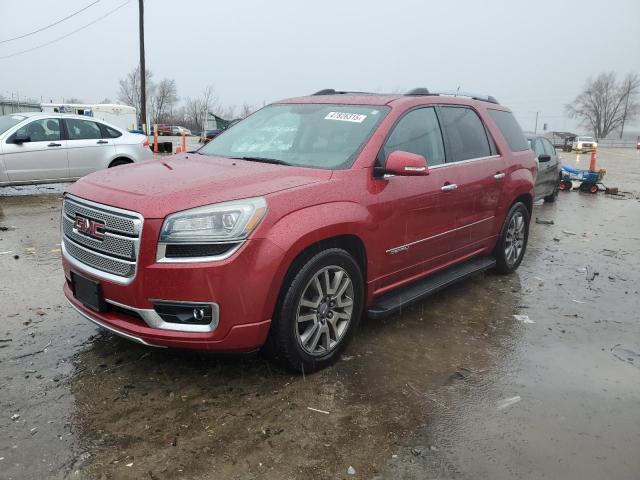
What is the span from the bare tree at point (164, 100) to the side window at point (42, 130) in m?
75.6

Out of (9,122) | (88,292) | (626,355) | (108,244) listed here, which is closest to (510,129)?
(626,355)

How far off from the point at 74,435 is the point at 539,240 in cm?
714

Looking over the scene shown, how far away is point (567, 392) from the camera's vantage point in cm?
337

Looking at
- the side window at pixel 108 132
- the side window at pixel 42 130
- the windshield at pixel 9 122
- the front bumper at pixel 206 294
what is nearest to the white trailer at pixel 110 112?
the side window at pixel 108 132

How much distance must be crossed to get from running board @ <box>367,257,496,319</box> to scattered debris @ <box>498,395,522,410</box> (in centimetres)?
96

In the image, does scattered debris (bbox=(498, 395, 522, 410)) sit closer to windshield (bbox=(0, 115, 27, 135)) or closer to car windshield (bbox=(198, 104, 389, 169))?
car windshield (bbox=(198, 104, 389, 169))

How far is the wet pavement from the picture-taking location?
2.60 meters

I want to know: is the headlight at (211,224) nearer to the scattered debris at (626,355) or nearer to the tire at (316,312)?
the tire at (316,312)

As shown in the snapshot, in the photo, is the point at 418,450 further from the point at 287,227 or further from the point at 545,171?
the point at 545,171

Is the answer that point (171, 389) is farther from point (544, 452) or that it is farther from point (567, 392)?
point (567, 392)

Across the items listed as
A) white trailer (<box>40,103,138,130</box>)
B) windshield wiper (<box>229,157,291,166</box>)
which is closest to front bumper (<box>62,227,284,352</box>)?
windshield wiper (<box>229,157,291,166</box>)

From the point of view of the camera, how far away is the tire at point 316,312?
3.12m

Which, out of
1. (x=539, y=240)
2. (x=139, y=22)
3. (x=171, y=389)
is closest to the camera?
(x=171, y=389)

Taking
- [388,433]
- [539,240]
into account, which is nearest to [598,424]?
[388,433]
